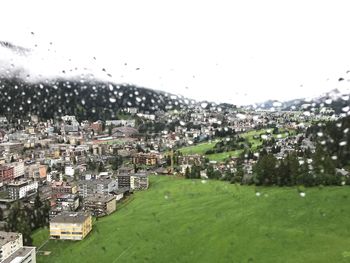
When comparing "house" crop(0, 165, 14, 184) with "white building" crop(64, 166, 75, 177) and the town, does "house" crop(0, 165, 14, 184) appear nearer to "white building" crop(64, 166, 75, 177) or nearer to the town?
the town

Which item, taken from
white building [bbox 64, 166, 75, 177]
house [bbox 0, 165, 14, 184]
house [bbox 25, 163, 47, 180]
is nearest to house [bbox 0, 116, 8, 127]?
house [bbox 25, 163, 47, 180]

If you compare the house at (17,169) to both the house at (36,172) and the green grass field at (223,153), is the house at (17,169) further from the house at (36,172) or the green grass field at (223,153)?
the green grass field at (223,153)

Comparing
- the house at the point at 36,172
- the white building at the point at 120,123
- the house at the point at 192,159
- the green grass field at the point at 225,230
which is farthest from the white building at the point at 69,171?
the white building at the point at 120,123

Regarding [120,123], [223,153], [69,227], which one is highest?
[120,123]

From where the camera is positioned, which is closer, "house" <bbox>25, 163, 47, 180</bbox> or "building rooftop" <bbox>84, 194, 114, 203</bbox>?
"building rooftop" <bbox>84, 194, 114, 203</bbox>

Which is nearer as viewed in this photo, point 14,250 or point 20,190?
point 14,250

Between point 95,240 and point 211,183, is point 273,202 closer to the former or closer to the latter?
point 211,183

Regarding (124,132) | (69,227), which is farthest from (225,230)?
(124,132)

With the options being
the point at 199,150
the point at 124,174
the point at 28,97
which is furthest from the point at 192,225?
the point at 28,97

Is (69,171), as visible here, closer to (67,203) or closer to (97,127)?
(67,203)
